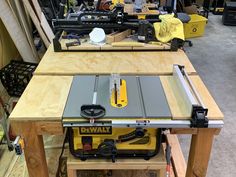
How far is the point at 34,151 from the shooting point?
1.27 m

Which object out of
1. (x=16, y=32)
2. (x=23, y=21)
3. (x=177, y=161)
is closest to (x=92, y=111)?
(x=177, y=161)

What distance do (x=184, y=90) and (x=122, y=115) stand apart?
33cm

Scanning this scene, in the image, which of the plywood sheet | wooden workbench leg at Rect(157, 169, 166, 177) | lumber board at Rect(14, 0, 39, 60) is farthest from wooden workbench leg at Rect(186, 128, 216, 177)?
lumber board at Rect(14, 0, 39, 60)

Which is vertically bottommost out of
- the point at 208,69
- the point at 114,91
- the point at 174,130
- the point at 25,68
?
the point at 208,69

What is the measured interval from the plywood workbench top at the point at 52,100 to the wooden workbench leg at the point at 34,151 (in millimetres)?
66

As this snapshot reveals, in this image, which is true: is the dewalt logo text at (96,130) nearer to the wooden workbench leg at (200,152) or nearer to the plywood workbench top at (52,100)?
the plywood workbench top at (52,100)

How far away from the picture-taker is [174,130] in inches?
47.3

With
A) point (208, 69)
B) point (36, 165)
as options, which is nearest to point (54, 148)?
point (36, 165)

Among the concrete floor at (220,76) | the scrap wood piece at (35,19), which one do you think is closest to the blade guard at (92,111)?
the concrete floor at (220,76)

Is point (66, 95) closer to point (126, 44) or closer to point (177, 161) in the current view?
point (126, 44)

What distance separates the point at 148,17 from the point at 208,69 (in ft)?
5.38

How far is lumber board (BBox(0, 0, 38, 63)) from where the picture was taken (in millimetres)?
2429

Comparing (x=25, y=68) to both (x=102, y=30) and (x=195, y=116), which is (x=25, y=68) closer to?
(x=102, y=30)

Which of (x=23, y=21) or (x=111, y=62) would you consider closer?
(x=111, y=62)
